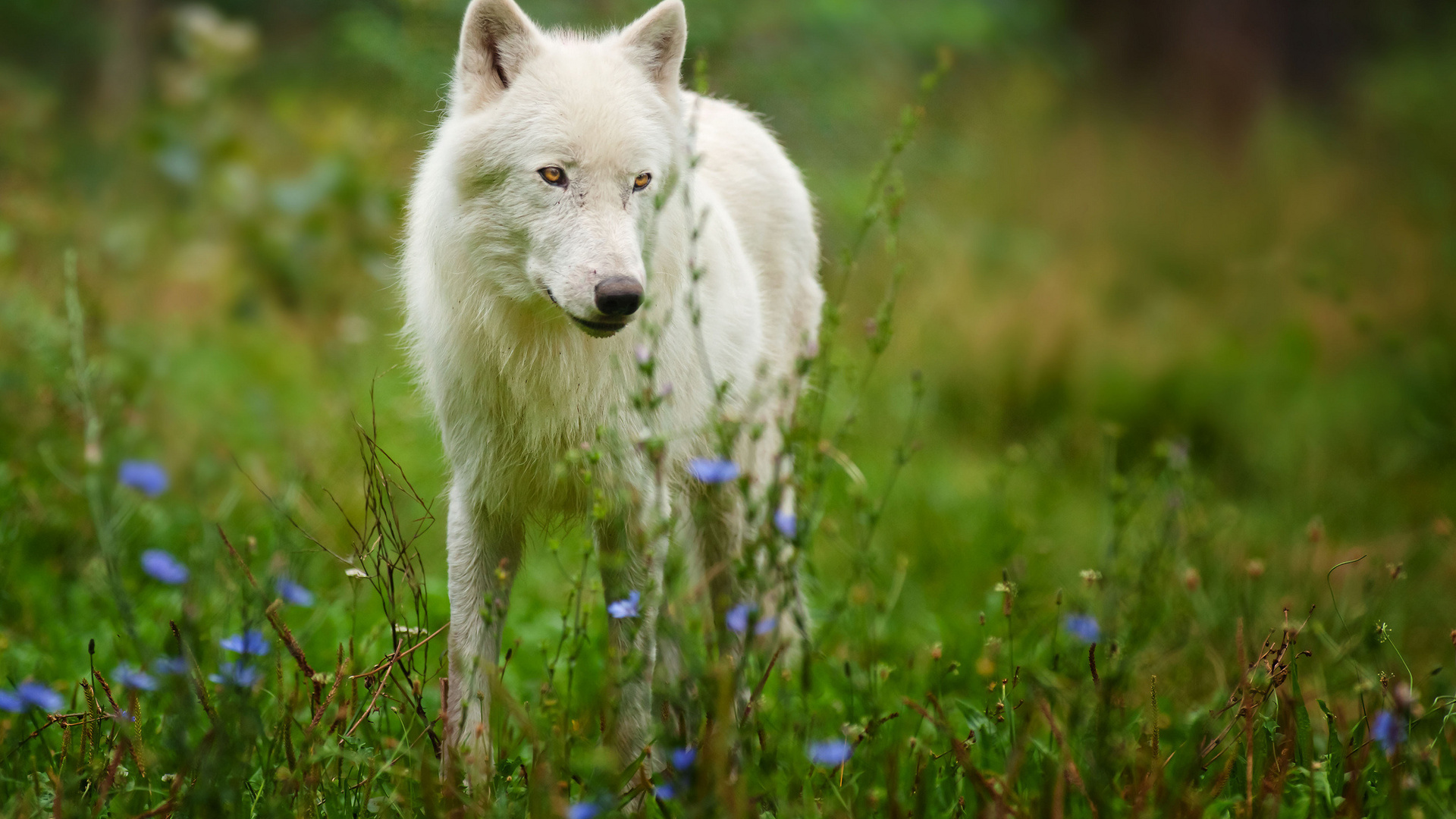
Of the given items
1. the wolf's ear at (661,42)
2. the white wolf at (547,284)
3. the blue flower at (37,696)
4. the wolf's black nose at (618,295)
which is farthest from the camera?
the wolf's ear at (661,42)

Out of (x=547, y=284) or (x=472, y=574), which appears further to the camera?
(x=472, y=574)

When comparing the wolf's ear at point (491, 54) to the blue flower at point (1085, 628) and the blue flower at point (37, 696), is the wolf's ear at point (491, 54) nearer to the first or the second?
the blue flower at point (37, 696)

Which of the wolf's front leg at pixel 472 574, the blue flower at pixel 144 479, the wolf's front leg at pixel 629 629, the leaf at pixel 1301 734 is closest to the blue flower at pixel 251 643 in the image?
the blue flower at pixel 144 479

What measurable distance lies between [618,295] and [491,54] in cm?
94

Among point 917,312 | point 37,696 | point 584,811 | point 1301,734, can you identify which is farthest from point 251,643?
point 917,312

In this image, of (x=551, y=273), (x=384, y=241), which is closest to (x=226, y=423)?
(x=384, y=241)

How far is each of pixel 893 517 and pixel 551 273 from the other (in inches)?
125

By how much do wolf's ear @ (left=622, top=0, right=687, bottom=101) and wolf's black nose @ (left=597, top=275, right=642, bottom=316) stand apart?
0.85 metres

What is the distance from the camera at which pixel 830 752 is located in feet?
6.70

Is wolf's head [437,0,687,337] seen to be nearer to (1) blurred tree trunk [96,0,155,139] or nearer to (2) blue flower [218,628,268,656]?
(2) blue flower [218,628,268,656]

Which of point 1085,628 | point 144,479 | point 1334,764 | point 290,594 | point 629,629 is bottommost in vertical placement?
point 1334,764

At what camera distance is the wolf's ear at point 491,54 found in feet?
9.43

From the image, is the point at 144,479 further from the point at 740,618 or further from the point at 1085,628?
the point at 1085,628

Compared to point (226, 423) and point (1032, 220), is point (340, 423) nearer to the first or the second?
point (226, 423)
